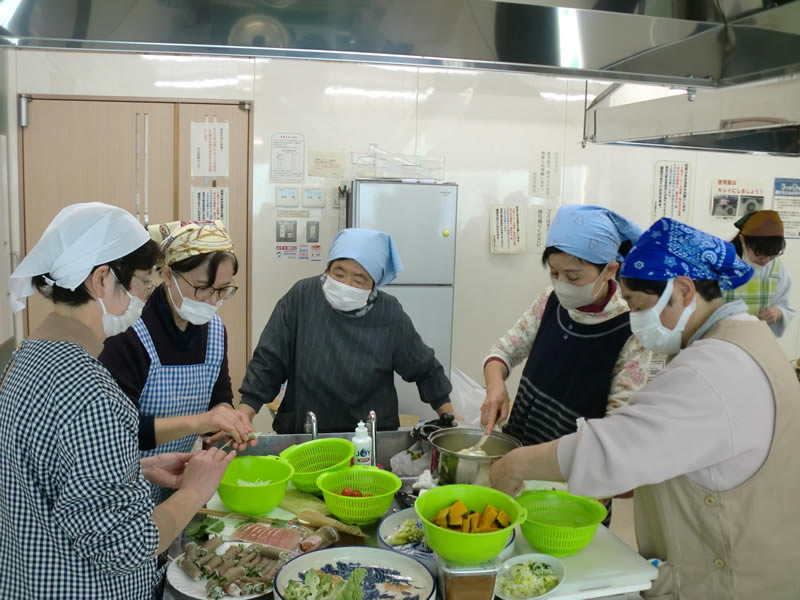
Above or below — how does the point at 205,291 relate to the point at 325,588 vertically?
above

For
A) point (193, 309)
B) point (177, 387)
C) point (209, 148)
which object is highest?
point (209, 148)

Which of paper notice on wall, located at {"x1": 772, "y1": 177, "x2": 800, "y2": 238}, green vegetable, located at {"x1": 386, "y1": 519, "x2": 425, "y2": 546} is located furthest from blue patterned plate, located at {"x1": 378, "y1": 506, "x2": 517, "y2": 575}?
paper notice on wall, located at {"x1": 772, "y1": 177, "x2": 800, "y2": 238}

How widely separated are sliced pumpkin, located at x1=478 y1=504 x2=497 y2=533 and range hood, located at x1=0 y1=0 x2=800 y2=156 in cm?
86

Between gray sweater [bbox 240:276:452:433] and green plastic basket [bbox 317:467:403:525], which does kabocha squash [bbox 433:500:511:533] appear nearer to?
green plastic basket [bbox 317:467:403:525]

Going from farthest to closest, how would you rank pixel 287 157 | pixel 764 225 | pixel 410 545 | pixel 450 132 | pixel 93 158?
pixel 450 132 → pixel 287 157 → pixel 93 158 → pixel 764 225 → pixel 410 545

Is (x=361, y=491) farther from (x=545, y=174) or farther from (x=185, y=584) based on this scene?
(x=545, y=174)

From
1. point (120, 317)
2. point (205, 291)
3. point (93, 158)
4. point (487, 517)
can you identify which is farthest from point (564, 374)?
point (93, 158)

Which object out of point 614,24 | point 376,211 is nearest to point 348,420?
point 614,24

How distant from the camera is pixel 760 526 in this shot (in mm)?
1259

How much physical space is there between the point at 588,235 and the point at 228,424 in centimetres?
113

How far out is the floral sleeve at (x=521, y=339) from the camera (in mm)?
2201

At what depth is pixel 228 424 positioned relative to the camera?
1650 millimetres

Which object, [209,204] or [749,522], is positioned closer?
[749,522]

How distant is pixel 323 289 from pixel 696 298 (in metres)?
1.33
